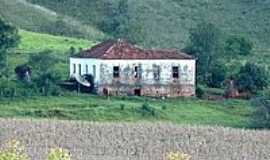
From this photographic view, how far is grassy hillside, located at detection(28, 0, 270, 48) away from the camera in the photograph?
322 ft

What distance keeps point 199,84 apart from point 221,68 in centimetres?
183

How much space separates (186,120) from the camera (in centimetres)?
5231

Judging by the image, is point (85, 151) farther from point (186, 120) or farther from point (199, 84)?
point (199, 84)

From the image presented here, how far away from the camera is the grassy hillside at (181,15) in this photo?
9825cm

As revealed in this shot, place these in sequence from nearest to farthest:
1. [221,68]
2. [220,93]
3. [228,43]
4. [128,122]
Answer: [128,122]
[220,93]
[221,68]
[228,43]

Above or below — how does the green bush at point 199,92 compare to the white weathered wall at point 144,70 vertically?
below

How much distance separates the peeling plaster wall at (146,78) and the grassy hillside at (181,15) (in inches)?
1254

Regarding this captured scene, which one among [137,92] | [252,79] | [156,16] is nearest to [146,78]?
[137,92]

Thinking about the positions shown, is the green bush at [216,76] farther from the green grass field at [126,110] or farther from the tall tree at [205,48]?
the green grass field at [126,110]

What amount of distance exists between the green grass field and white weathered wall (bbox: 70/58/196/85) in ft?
11.7

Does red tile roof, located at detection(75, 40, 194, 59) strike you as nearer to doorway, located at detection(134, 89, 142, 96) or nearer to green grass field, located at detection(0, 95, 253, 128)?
doorway, located at detection(134, 89, 142, 96)

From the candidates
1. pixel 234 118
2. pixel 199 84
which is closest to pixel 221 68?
pixel 199 84

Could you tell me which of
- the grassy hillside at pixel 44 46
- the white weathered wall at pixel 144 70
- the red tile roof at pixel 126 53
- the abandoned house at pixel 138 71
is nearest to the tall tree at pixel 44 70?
the grassy hillside at pixel 44 46

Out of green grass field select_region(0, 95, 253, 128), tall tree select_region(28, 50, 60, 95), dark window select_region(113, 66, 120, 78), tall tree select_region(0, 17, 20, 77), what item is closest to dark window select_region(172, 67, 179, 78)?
dark window select_region(113, 66, 120, 78)
